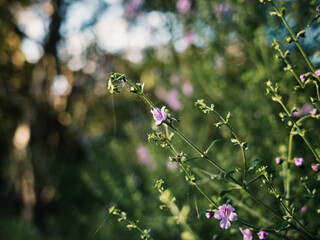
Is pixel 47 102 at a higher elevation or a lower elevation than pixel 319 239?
higher

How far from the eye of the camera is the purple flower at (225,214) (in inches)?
23.0

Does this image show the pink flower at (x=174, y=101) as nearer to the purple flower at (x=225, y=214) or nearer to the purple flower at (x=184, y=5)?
the purple flower at (x=184, y=5)

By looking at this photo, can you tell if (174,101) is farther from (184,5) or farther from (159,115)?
(159,115)

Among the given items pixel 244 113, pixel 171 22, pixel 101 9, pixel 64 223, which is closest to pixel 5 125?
pixel 64 223

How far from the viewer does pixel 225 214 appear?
60 cm

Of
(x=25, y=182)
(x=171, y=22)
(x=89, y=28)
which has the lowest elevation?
(x=25, y=182)

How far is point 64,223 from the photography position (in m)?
3.41

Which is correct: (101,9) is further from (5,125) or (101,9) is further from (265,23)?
(5,125)

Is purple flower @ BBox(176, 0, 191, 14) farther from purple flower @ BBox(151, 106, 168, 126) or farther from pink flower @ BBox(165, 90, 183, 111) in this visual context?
purple flower @ BBox(151, 106, 168, 126)

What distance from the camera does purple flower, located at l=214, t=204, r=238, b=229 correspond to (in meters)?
0.59

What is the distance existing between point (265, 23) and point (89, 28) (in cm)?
260

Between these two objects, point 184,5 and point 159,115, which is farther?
point 184,5

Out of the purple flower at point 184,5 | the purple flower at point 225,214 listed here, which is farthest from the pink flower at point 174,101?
the purple flower at point 225,214

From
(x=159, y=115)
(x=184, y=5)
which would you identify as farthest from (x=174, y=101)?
(x=159, y=115)
